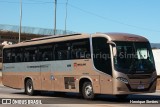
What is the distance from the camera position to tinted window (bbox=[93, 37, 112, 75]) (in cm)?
1814

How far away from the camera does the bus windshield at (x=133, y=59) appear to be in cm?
1773

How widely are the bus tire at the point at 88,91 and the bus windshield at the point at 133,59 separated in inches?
81.1

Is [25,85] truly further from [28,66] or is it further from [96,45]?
[96,45]

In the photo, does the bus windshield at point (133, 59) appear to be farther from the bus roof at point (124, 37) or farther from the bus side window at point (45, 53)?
the bus side window at point (45, 53)

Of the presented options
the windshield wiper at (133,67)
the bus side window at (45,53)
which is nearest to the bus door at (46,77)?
the bus side window at (45,53)

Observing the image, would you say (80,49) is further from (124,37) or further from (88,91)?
(124,37)

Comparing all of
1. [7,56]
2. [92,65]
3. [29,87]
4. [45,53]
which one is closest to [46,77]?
[45,53]

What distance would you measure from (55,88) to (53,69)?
995mm

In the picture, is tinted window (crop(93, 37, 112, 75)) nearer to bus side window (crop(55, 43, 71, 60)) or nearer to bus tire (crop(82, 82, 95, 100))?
bus tire (crop(82, 82, 95, 100))

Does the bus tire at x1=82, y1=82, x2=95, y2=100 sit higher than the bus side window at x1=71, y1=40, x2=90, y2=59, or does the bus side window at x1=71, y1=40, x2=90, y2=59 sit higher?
the bus side window at x1=71, y1=40, x2=90, y2=59

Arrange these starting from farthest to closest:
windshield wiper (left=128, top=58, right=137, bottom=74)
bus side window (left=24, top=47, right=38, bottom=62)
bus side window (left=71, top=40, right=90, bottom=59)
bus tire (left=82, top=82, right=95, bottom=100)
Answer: bus side window (left=24, top=47, right=38, bottom=62)
bus side window (left=71, top=40, right=90, bottom=59)
bus tire (left=82, top=82, right=95, bottom=100)
windshield wiper (left=128, top=58, right=137, bottom=74)

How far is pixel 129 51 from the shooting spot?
18.1m

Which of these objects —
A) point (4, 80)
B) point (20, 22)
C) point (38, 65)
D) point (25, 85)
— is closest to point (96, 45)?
point (38, 65)

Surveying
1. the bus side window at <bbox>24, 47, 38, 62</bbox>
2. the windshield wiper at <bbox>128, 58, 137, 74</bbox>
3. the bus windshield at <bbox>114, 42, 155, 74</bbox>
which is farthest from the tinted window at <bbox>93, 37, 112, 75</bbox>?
the bus side window at <bbox>24, 47, 38, 62</bbox>
